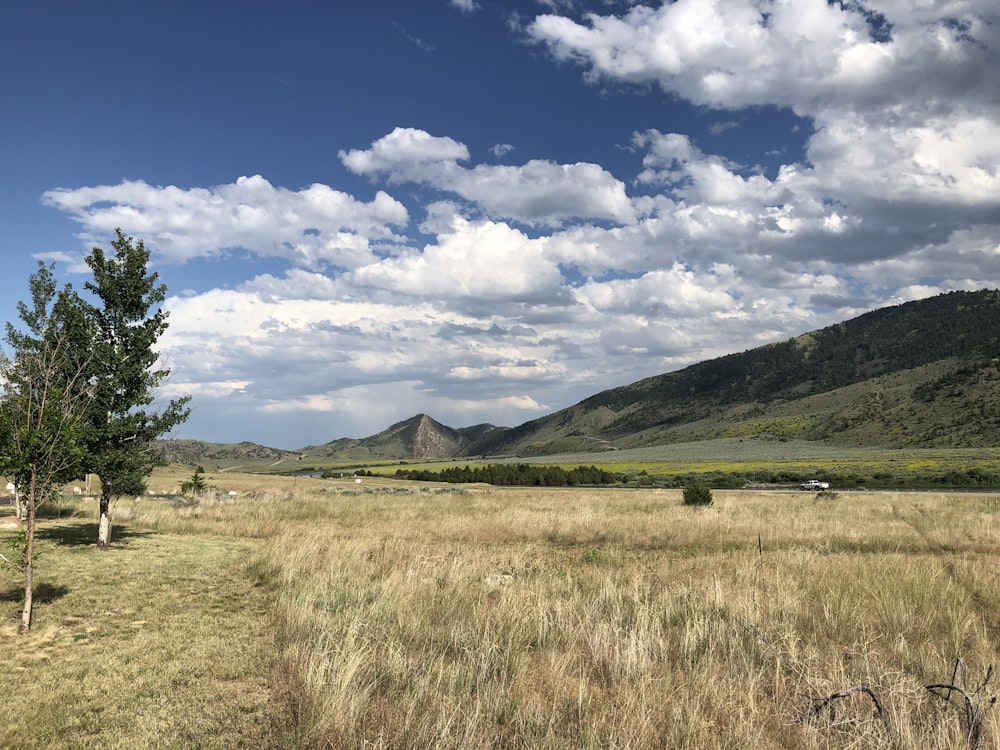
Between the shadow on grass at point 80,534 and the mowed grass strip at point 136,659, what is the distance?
364 cm

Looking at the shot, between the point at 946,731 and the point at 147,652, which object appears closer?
the point at 946,731

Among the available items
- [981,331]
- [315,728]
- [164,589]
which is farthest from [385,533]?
[981,331]

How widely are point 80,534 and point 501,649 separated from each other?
1921cm

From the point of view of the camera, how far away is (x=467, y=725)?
5688mm

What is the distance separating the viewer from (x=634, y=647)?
7.62 metres

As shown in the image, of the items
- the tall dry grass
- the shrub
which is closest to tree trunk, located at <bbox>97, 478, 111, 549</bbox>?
the tall dry grass

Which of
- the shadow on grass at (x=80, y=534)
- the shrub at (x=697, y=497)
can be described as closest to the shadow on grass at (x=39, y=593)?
the shadow on grass at (x=80, y=534)

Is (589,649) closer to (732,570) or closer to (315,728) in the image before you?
(315,728)

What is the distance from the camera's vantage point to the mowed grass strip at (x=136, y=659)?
6.10 metres

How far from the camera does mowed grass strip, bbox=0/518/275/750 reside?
20.0ft

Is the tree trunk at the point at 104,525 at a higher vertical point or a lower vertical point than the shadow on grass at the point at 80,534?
higher

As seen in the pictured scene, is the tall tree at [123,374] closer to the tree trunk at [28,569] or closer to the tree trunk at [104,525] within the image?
the tree trunk at [104,525]

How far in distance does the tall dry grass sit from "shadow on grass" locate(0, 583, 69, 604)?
13.9 ft

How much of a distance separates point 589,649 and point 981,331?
238055mm
